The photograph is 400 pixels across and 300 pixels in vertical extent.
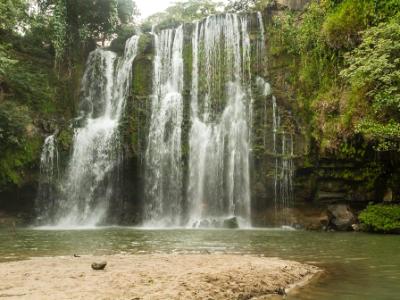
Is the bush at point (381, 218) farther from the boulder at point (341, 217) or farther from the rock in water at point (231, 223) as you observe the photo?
the rock in water at point (231, 223)

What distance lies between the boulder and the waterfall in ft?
51.4

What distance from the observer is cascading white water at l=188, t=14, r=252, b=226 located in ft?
79.2

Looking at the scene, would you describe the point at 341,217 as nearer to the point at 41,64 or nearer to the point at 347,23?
the point at 347,23

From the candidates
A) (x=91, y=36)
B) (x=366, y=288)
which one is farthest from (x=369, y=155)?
(x=91, y=36)

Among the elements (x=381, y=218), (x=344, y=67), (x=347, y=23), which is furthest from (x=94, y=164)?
(x=381, y=218)

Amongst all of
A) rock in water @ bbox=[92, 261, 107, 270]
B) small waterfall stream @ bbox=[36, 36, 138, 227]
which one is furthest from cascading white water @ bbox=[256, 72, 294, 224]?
rock in water @ bbox=[92, 261, 107, 270]

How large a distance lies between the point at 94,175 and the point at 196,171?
6.13m

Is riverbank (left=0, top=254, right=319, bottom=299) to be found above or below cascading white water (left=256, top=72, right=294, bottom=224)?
below

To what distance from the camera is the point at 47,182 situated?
26.0m

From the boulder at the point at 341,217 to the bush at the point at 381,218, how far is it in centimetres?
95

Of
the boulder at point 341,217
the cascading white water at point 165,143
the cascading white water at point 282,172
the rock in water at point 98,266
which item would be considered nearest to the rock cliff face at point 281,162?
the cascading white water at point 282,172

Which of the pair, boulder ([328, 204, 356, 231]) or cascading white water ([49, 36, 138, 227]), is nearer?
boulder ([328, 204, 356, 231])

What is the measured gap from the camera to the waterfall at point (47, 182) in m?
26.0

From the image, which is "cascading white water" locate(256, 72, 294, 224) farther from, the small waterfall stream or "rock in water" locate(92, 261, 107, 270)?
"rock in water" locate(92, 261, 107, 270)
